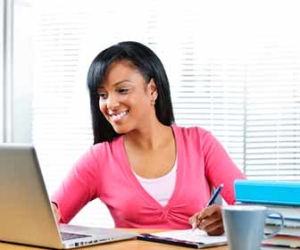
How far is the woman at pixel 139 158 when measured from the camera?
1.97 meters

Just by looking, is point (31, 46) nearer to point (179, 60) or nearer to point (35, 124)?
point (35, 124)

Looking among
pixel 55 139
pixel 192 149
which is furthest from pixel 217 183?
pixel 55 139

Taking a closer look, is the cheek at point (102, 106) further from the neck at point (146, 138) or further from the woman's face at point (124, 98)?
the neck at point (146, 138)

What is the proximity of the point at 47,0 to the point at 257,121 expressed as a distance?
122 cm

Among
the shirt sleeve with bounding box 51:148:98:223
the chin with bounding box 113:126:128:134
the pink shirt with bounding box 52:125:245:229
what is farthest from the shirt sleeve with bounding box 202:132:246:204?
the shirt sleeve with bounding box 51:148:98:223

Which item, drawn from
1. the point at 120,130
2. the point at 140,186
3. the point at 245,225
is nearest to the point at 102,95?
the point at 120,130

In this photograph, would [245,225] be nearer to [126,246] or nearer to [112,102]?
[126,246]

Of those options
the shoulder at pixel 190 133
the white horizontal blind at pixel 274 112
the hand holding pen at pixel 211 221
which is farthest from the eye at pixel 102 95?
the white horizontal blind at pixel 274 112

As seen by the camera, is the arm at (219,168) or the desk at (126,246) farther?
the arm at (219,168)

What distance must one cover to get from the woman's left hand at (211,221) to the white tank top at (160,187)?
1.24ft

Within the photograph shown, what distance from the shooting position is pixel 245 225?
113cm

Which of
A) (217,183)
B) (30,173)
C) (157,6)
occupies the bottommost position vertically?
(217,183)

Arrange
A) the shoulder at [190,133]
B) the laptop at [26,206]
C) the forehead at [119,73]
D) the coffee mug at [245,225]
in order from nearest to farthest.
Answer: the coffee mug at [245,225] < the laptop at [26,206] < the forehead at [119,73] < the shoulder at [190,133]

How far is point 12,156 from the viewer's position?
1281 millimetres
